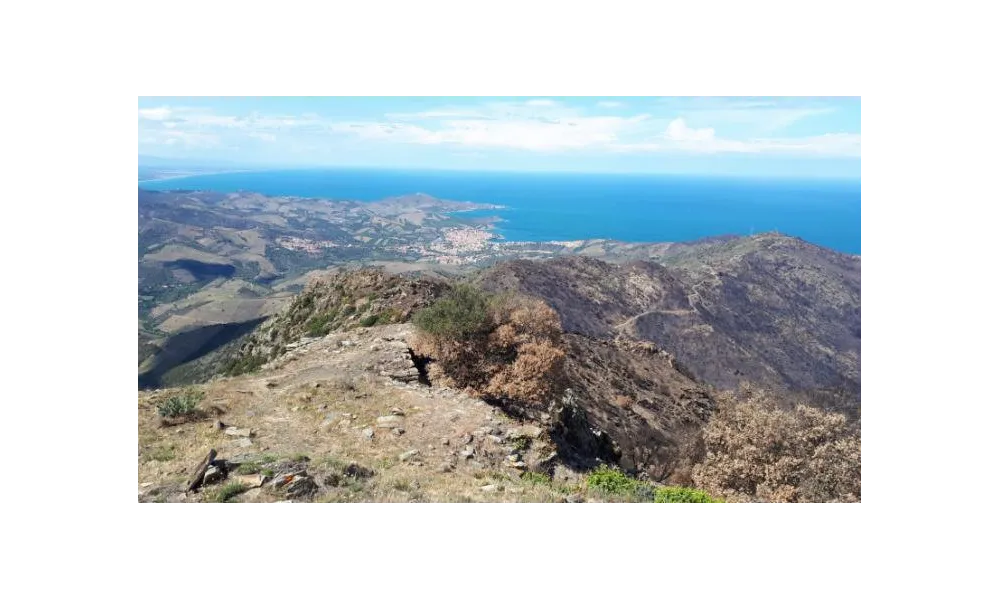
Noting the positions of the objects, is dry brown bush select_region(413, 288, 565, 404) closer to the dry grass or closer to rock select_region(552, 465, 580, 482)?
the dry grass

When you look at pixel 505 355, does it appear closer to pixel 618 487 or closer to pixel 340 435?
pixel 340 435

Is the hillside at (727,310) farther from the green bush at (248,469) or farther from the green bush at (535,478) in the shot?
the green bush at (248,469)

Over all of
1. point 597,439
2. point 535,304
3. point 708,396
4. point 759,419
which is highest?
point 535,304

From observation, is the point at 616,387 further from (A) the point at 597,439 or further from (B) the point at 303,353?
(B) the point at 303,353

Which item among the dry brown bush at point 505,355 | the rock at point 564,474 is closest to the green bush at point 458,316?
the dry brown bush at point 505,355

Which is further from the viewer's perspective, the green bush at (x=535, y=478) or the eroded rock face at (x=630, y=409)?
the eroded rock face at (x=630, y=409)
